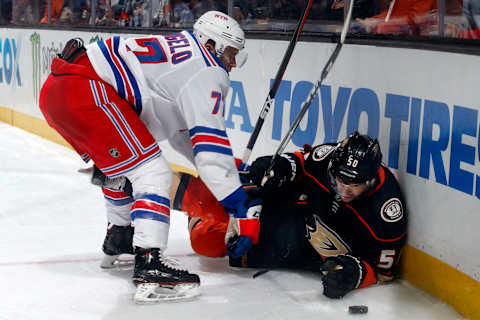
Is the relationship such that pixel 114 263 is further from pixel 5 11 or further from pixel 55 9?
pixel 5 11

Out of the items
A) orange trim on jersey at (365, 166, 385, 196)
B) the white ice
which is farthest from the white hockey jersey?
orange trim on jersey at (365, 166, 385, 196)

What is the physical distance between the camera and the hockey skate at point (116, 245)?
2.92 metres

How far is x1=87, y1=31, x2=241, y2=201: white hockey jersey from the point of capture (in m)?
2.57

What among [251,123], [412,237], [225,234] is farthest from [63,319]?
[251,123]

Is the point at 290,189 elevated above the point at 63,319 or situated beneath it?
elevated above

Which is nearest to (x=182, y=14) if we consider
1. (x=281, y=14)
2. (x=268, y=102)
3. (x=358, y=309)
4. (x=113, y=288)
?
(x=281, y=14)

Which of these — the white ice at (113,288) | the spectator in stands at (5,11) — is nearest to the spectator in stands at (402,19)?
the white ice at (113,288)

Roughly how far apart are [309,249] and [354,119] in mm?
668

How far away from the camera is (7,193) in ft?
14.3

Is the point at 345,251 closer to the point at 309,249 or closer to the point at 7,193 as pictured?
the point at 309,249

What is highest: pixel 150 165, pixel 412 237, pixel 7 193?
pixel 150 165

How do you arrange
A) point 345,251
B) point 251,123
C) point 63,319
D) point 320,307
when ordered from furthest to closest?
point 251,123
point 345,251
point 320,307
point 63,319

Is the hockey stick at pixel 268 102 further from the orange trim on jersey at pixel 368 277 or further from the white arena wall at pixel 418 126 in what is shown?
the orange trim on jersey at pixel 368 277

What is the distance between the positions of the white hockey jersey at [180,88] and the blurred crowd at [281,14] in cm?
86
